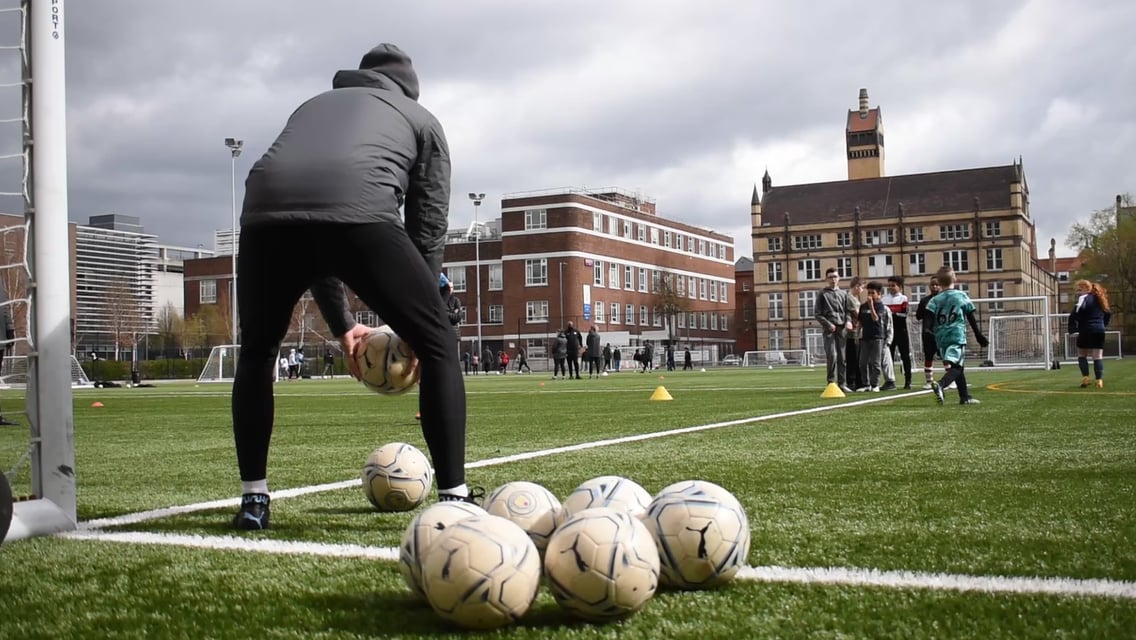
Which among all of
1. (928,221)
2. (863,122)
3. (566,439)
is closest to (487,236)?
(928,221)

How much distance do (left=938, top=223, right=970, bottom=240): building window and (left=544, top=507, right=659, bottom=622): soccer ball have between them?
10319 centimetres

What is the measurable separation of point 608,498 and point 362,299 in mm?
1314

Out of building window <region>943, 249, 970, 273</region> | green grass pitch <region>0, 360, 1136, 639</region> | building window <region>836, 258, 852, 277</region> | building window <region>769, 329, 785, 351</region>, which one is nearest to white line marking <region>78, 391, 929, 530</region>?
green grass pitch <region>0, 360, 1136, 639</region>

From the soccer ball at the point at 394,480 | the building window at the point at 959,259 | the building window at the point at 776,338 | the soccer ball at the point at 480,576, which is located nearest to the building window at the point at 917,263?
the building window at the point at 959,259

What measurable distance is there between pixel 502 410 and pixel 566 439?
5898mm

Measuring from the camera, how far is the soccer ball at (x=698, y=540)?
2.82 meters

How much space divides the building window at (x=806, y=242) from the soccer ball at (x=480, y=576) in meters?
104

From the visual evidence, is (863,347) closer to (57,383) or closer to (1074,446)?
(1074,446)

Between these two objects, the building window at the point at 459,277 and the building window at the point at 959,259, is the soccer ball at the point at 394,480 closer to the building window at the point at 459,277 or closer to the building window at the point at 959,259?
the building window at the point at 459,277

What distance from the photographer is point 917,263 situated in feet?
327

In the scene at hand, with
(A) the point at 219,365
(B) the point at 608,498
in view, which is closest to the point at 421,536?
(B) the point at 608,498

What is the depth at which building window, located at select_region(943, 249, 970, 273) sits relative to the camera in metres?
98.1

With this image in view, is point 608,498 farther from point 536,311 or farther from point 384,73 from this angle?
point 536,311

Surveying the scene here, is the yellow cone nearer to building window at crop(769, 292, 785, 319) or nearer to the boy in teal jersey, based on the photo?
the boy in teal jersey
